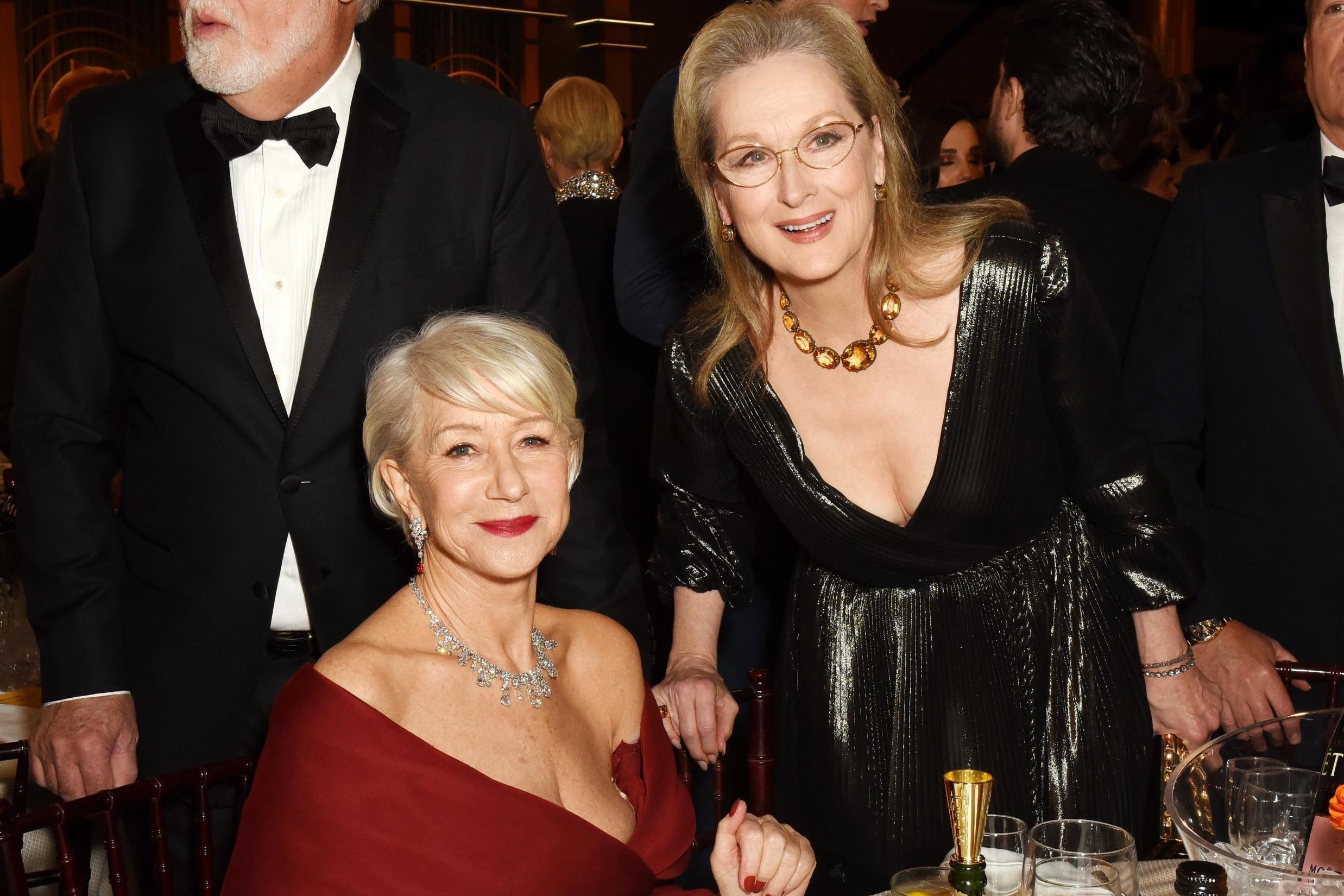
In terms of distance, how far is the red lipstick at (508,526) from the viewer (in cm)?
170

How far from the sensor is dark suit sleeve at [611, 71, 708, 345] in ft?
8.51

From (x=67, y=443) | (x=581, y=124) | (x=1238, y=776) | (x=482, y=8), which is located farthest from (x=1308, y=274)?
(x=482, y=8)

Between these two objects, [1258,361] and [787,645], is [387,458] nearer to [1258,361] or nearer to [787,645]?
[787,645]

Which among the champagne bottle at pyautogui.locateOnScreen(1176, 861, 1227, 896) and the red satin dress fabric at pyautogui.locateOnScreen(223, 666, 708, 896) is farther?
the red satin dress fabric at pyautogui.locateOnScreen(223, 666, 708, 896)

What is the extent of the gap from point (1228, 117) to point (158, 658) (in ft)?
17.3

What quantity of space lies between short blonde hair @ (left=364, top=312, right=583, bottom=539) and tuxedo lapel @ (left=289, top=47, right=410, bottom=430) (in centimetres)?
15

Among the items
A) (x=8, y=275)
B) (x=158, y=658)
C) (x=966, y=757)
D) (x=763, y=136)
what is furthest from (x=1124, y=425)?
(x=8, y=275)

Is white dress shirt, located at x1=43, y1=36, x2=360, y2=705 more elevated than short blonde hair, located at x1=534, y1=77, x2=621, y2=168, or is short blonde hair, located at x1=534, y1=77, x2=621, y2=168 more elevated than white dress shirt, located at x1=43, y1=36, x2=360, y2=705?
short blonde hair, located at x1=534, y1=77, x2=621, y2=168

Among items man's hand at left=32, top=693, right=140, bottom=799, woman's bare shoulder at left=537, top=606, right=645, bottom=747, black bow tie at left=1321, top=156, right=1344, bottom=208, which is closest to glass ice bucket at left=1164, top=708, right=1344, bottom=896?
woman's bare shoulder at left=537, top=606, right=645, bottom=747

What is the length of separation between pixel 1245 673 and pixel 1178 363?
53cm

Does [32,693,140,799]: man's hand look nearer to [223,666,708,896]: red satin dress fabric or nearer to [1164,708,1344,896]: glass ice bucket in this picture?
[223,666,708,896]: red satin dress fabric

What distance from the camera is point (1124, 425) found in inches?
72.0

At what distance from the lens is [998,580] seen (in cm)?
187

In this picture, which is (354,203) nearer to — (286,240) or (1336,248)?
(286,240)
